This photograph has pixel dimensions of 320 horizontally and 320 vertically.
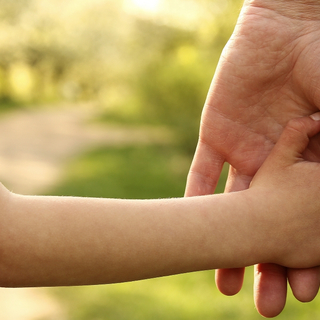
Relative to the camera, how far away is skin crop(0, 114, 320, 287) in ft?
4.33

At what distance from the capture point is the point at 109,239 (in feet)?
4.43

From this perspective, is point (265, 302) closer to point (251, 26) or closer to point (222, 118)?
point (222, 118)

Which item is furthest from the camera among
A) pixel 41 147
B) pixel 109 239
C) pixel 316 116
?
pixel 41 147

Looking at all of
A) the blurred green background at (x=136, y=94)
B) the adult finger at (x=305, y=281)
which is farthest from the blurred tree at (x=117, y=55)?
the adult finger at (x=305, y=281)

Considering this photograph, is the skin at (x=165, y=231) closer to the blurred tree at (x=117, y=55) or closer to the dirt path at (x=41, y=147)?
the blurred tree at (x=117, y=55)

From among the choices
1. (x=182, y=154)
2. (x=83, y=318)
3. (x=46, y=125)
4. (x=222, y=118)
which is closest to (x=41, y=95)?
(x=46, y=125)

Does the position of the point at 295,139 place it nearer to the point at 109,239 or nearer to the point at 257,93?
the point at 257,93

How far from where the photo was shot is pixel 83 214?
135 cm

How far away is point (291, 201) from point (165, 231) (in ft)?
1.37

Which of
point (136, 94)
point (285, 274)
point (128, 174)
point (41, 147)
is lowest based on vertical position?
point (41, 147)

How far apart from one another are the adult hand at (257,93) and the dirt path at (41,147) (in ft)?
9.72

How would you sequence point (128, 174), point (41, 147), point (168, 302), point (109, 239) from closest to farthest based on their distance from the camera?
1. point (109, 239)
2. point (168, 302)
3. point (128, 174)
4. point (41, 147)

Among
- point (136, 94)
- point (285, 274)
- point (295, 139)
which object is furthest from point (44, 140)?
point (295, 139)

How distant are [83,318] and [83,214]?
3.11 m
